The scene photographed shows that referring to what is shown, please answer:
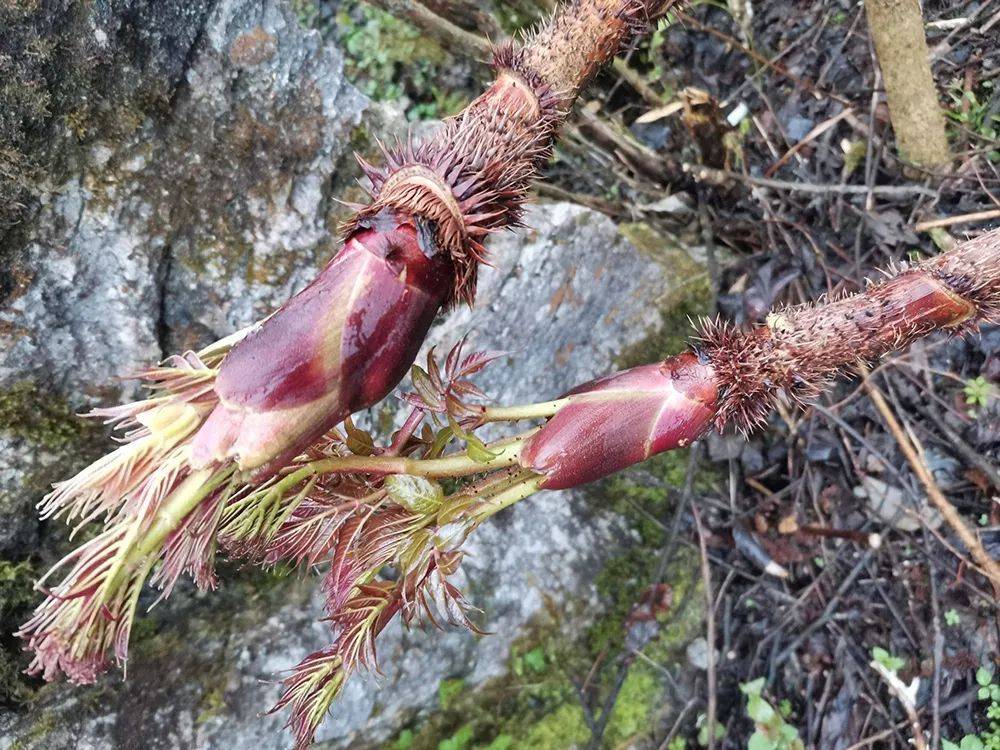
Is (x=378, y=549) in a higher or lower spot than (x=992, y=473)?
higher

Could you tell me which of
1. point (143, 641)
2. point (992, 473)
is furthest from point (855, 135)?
point (143, 641)

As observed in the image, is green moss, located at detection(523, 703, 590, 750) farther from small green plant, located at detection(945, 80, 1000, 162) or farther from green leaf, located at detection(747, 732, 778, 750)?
small green plant, located at detection(945, 80, 1000, 162)

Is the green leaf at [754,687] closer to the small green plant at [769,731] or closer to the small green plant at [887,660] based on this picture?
the small green plant at [769,731]

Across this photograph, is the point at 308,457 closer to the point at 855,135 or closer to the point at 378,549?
the point at 378,549

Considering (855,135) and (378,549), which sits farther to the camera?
(855,135)

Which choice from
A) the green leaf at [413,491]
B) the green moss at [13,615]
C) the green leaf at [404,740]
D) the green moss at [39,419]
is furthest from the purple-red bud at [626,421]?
the green moss at [13,615]

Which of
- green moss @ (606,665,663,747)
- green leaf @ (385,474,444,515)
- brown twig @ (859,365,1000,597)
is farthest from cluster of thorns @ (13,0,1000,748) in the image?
green moss @ (606,665,663,747)

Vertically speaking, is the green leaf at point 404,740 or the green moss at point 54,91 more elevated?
the green moss at point 54,91
